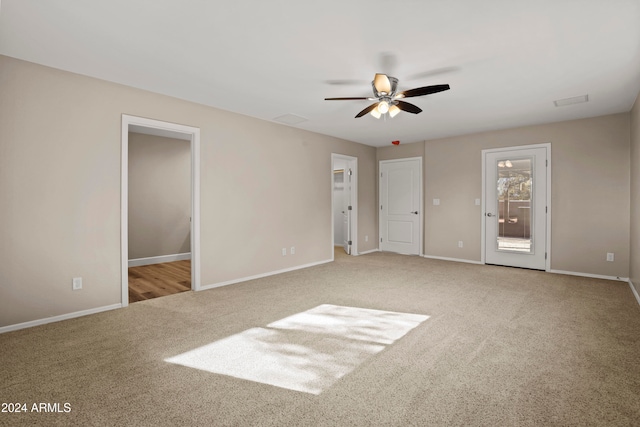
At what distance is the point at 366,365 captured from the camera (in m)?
2.33

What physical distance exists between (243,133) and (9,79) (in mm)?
2534

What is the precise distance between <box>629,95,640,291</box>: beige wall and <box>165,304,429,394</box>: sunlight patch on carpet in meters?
2.94

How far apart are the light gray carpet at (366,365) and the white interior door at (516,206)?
1.51 meters

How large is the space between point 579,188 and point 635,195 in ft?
2.78

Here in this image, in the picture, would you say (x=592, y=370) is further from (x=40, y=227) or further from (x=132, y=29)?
(x=40, y=227)

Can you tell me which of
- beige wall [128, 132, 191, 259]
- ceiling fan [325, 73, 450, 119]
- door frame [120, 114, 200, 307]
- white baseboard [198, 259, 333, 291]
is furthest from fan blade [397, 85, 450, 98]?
beige wall [128, 132, 191, 259]

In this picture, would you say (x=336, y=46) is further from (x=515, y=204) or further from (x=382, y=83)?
(x=515, y=204)

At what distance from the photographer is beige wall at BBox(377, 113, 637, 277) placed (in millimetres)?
4730

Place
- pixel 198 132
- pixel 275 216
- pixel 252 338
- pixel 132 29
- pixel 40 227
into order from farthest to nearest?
pixel 275 216, pixel 198 132, pixel 40 227, pixel 252 338, pixel 132 29

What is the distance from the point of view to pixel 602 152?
4.84 metres

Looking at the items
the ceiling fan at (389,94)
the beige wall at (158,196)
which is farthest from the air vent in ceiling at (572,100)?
the beige wall at (158,196)

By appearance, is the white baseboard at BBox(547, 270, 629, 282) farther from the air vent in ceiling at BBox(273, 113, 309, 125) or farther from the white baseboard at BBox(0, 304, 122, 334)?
the white baseboard at BBox(0, 304, 122, 334)

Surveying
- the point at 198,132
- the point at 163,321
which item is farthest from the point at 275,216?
the point at 163,321

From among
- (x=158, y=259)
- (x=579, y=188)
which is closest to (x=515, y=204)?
(x=579, y=188)
